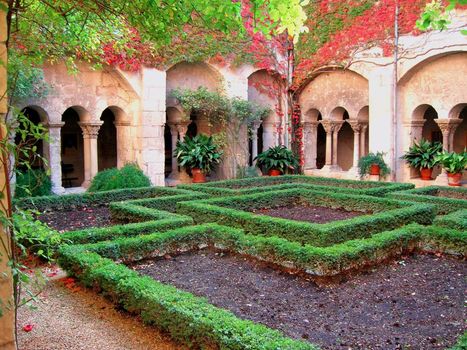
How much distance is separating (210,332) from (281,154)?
11436 mm

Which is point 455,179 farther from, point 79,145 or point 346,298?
point 79,145

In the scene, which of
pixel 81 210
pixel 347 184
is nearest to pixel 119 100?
pixel 81 210

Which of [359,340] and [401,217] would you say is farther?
[401,217]

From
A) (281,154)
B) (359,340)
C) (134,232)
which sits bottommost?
(359,340)

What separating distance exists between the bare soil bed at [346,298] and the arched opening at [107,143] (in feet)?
36.6

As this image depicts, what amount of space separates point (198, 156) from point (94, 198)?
4274 millimetres

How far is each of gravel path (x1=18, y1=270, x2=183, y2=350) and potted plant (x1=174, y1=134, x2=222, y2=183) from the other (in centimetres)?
867

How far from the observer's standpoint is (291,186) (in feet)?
35.2

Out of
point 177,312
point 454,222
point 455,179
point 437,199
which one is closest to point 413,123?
point 455,179

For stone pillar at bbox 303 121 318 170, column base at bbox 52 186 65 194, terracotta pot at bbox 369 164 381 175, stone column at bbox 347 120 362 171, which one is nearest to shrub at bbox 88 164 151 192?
column base at bbox 52 186 65 194

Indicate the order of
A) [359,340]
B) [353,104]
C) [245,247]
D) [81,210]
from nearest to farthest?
A: [359,340], [245,247], [81,210], [353,104]

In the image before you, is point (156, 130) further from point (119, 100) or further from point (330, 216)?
point (330, 216)

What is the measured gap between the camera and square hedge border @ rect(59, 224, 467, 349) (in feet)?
11.2

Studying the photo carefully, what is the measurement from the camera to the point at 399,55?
13.0 metres
